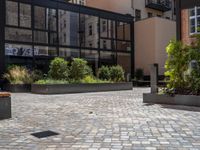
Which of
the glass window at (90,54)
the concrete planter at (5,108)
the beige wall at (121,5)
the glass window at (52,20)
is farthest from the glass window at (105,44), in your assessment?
the concrete planter at (5,108)

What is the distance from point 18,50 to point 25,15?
119 inches

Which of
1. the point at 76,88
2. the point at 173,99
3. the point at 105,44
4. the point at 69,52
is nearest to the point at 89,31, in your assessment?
the point at 105,44

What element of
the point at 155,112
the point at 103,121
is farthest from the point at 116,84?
the point at 103,121

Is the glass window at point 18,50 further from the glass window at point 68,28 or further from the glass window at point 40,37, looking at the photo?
the glass window at point 68,28

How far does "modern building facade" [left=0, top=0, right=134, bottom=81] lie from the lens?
87.5 feet

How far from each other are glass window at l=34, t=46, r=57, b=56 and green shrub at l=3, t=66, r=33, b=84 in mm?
4198

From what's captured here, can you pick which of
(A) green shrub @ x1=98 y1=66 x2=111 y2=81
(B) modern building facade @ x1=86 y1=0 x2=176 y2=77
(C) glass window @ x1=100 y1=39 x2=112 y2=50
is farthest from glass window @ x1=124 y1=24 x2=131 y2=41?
(A) green shrub @ x1=98 y1=66 x2=111 y2=81

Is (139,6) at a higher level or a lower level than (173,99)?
higher

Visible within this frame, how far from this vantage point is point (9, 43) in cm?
2633

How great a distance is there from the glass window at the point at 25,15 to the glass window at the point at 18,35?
563 millimetres

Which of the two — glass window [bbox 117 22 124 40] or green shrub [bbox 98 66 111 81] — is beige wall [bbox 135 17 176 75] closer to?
glass window [bbox 117 22 124 40]

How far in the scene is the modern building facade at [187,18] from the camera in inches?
910

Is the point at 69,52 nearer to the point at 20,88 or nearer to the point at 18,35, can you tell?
the point at 18,35

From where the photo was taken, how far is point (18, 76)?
2303 centimetres
